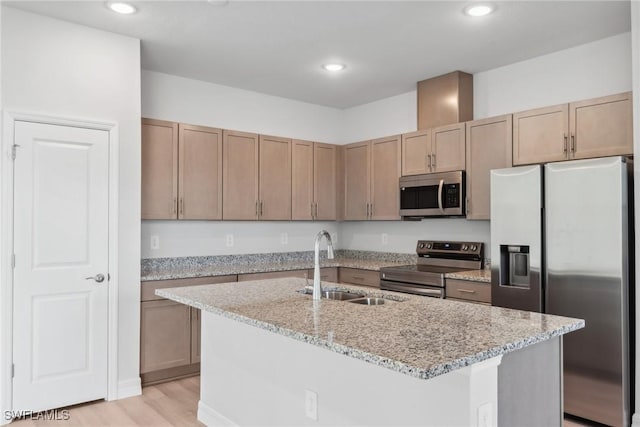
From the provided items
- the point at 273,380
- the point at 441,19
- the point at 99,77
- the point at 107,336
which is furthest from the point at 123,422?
the point at 441,19

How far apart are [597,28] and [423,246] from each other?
91.8 inches

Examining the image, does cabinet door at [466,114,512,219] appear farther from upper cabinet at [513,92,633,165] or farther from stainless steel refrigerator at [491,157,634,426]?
stainless steel refrigerator at [491,157,634,426]

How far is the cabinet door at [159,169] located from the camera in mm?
3922

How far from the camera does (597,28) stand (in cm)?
330

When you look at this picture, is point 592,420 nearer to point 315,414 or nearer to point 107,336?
point 315,414

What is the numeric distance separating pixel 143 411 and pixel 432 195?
9.32 ft

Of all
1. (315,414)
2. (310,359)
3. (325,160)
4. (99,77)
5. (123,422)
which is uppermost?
(99,77)

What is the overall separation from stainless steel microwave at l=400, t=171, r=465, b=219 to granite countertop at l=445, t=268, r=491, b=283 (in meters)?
0.51

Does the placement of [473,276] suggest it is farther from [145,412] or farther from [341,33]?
[145,412]

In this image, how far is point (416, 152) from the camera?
444cm

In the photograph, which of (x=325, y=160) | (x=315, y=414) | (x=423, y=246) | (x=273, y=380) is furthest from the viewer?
(x=325, y=160)

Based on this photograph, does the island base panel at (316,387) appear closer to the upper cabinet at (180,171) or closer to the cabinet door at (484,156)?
the upper cabinet at (180,171)

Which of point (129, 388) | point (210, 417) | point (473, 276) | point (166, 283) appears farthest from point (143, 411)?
point (473, 276)

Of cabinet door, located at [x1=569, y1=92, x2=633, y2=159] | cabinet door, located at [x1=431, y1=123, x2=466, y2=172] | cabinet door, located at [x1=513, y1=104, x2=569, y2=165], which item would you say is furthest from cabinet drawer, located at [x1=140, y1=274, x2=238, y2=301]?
cabinet door, located at [x1=569, y1=92, x2=633, y2=159]
